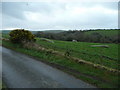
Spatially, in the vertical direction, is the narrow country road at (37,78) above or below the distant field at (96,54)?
below

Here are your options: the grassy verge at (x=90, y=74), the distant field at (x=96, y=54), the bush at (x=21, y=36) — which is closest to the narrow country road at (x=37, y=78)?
the grassy verge at (x=90, y=74)

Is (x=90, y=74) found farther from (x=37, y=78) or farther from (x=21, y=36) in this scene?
(x=21, y=36)

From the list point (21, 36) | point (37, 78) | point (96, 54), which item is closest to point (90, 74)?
point (37, 78)

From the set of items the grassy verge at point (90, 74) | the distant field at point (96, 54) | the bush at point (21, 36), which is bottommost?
the grassy verge at point (90, 74)

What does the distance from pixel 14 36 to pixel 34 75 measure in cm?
1246

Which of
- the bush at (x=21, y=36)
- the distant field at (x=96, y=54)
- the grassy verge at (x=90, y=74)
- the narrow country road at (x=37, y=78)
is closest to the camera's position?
the narrow country road at (x=37, y=78)

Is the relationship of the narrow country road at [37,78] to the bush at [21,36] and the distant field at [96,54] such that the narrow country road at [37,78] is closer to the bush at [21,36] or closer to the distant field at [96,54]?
the distant field at [96,54]

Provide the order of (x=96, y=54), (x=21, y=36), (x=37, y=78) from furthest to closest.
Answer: (x=21, y=36) → (x=96, y=54) → (x=37, y=78)

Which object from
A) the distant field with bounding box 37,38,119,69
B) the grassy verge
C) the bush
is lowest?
the grassy verge

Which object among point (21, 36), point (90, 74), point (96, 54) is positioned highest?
point (21, 36)

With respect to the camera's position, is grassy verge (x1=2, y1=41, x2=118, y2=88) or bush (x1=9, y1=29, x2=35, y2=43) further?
bush (x1=9, y1=29, x2=35, y2=43)

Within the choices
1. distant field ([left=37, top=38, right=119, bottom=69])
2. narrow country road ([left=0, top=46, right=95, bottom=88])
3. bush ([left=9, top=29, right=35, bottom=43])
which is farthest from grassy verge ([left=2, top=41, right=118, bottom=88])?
bush ([left=9, top=29, right=35, bottom=43])

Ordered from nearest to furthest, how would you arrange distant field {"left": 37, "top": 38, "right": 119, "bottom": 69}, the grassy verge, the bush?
the grassy verge
distant field {"left": 37, "top": 38, "right": 119, "bottom": 69}
the bush

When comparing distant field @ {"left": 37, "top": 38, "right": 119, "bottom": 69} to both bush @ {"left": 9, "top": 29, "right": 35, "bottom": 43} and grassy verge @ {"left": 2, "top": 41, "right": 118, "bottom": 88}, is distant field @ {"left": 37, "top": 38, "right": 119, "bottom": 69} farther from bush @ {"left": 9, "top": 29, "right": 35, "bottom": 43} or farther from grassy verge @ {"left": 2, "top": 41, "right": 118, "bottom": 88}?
bush @ {"left": 9, "top": 29, "right": 35, "bottom": 43}
